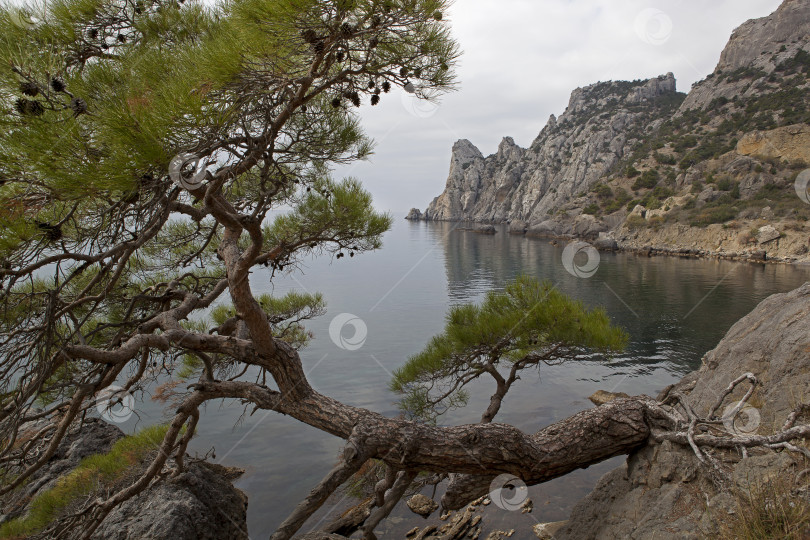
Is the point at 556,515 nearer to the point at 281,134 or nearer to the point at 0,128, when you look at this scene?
the point at 281,134

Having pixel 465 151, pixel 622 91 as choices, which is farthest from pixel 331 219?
pixel 465 151

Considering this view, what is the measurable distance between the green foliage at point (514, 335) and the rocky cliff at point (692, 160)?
2470 centimetres

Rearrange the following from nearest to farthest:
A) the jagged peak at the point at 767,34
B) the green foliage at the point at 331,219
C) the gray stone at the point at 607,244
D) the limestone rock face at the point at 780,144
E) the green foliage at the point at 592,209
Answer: the green foliage at the point at 331,219, the limestone rock face at the point at 780,144, the gray stone at the point at 607,244, the green foliage at the point at 592,209, the jagged peak at the point at 767,34

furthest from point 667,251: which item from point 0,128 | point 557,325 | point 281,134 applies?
point 0,128

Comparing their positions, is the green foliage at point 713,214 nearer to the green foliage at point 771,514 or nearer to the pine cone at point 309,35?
the green foliage at point 771,514

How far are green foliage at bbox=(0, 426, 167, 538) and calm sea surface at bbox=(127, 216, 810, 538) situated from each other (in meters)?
2.63

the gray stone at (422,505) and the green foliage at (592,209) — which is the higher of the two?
the green foliage at (592,209)

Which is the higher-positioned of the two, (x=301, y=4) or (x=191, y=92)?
(x=301, y=4)

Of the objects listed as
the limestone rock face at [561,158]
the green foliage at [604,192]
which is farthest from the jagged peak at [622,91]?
the green foliage at [604,192]

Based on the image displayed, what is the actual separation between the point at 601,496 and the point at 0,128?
5.35 m

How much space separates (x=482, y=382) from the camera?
13.8 metres

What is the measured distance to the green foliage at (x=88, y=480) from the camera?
463 cm

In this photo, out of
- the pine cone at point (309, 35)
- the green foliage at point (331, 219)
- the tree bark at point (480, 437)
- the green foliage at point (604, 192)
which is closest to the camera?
the pine cone at point (309, 35)

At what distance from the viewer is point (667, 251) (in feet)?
134
